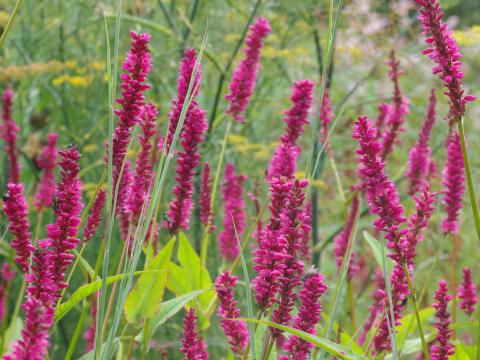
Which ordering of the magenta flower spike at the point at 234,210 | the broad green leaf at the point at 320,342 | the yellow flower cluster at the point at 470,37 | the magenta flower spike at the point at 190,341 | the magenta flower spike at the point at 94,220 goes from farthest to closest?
the yellow flower cluster at the point at 470,37, the magenta flower spike at the point at 234,210, the magenta flower spike at the point at 94,220, the magenta flower spike at the point at 190,341, the broad green leaf at the point at 320,342

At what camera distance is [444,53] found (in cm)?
100

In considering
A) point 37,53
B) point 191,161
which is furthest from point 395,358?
point 37,53

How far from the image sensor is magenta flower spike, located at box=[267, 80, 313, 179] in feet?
4.83

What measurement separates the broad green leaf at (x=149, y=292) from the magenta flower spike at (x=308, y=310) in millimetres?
346

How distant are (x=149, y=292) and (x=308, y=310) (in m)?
0.39

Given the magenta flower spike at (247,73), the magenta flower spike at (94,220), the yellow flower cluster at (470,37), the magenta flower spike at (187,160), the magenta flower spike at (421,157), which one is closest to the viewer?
the magenta flower spike at (94,220)

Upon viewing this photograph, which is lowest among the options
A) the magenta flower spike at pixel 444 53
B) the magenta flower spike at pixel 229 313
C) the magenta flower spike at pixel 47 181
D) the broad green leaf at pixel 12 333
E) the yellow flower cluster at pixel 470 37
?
the broad green leaf at pixel 12 333

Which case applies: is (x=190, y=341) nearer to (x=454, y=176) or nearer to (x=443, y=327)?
(x=443, y=327)

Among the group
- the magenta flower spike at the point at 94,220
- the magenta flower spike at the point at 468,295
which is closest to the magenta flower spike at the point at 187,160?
the magenta flower spike at the point at 94,220

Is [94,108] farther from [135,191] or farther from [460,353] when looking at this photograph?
[460,353]

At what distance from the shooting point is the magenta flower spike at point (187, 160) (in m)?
1.38

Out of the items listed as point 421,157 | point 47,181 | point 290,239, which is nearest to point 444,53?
point 290,239

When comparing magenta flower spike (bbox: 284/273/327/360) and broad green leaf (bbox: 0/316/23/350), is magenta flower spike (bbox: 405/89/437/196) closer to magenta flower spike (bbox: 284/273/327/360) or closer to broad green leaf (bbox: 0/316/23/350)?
magenta flower spike (bbox: 284/273/327/360)

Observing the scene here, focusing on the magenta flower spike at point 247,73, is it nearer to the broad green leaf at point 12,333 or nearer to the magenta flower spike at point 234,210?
the magenta flower spike at point 234,210
